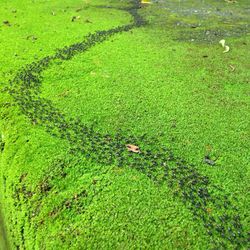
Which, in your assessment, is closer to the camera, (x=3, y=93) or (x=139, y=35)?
(x=3, y=93)

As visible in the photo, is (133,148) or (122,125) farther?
(122,125)

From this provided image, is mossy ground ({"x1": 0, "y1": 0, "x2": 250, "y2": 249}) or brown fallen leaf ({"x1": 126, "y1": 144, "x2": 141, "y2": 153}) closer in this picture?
mossy ground ({"x1": 0, "y1": 0, "x2": 250, "y2": 249})

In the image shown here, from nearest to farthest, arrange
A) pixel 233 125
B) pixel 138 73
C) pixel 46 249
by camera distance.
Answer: pixel 46 249 < pixel 233 125 < pixel 138 73

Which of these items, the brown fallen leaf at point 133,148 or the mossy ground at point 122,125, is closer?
the mossy ground at point 122,125

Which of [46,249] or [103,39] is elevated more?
[103,39]

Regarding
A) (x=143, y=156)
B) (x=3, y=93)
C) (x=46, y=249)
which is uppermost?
(x=3, y=93)

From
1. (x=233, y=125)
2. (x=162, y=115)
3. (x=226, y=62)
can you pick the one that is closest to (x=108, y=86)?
(x=162, y=115)

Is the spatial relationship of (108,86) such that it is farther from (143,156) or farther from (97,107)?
(143,156)

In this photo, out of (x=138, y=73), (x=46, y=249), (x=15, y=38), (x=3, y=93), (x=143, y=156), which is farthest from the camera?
(x=15, y=38)
